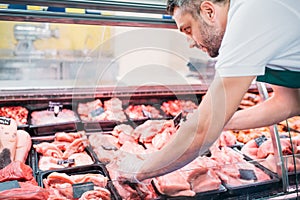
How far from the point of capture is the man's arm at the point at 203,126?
1.34 metres

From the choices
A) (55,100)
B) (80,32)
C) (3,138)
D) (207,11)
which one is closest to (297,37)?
(207,11)

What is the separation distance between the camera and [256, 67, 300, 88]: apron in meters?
1.62

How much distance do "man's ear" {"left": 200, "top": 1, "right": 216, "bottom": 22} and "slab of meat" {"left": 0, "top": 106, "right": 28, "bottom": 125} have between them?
1665 millimetres

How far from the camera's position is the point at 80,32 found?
6164mm

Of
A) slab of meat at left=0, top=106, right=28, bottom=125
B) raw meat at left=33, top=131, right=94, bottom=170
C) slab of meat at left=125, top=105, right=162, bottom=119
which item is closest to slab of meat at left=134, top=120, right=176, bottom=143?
slab of meat at left=125, top=105, right=162, bottom=119

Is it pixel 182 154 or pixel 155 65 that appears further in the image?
pixel 155 65

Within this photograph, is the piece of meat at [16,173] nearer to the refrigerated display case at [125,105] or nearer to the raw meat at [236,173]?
the refrigerated display case at [125,105]

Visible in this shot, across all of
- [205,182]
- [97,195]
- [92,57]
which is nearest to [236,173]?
[205,182]

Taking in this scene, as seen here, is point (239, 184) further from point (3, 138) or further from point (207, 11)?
point (3, 138)

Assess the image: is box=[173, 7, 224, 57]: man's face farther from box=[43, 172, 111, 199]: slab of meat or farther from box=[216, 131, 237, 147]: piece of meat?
box=[216, 131, 237, 147]: piece of meat

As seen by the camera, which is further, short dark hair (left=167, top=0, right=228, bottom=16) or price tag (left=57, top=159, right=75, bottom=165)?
price tag (left=57, top=159, right=75, bottom=165)

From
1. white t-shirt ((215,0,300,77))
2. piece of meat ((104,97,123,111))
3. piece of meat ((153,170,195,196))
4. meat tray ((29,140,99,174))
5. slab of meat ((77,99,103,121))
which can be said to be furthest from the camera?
piece of meat ((104,97,123,111))

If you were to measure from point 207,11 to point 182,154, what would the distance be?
2.14 feet

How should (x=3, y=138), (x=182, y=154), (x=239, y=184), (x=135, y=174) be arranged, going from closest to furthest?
(x=182, y=154)
(x=135, y=174)
(x=239, y=184)
(x=3, y=138)
